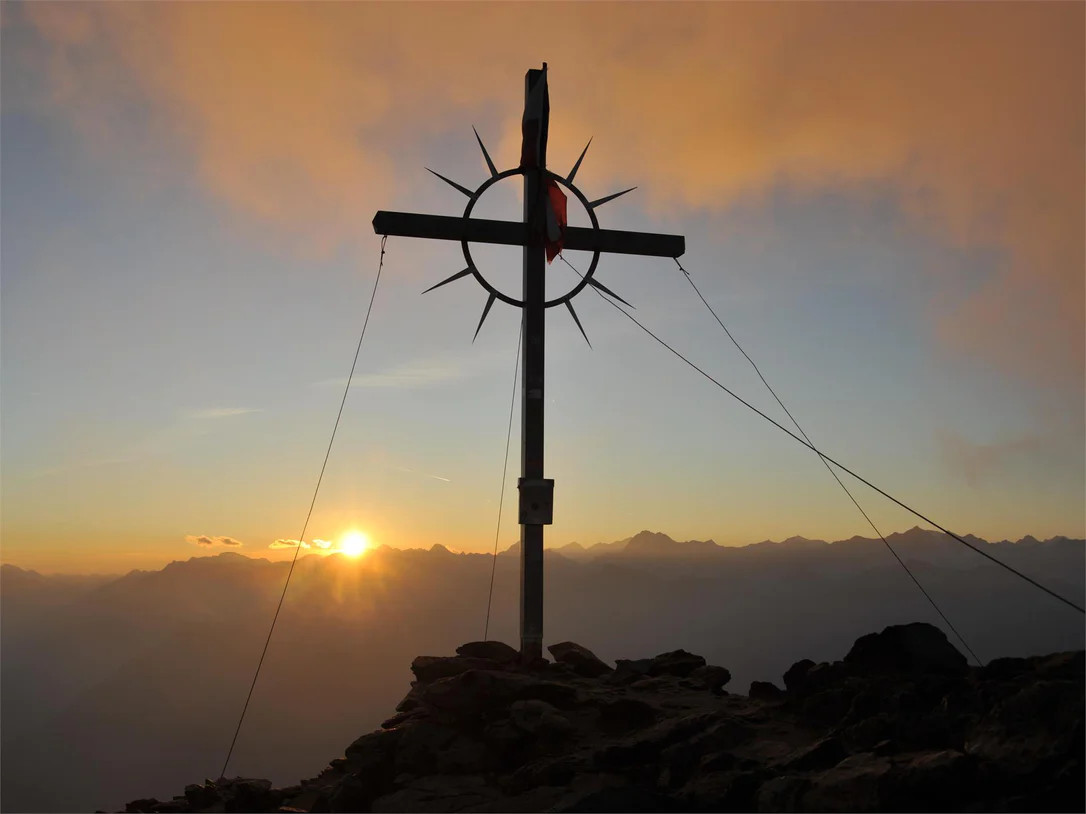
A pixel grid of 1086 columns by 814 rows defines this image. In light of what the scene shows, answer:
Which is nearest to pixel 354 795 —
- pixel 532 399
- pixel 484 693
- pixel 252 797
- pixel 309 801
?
pixel 309 801

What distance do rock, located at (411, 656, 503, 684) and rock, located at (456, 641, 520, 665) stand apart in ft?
1.08

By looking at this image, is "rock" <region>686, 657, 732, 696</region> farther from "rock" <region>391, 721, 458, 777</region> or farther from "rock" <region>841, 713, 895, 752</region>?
"rock" <region>391, 721, 458, 777</region>

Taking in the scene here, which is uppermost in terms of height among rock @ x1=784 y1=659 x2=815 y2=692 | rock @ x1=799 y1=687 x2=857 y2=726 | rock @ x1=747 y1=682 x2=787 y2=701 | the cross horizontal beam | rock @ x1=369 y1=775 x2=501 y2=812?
the cross horizontal beam

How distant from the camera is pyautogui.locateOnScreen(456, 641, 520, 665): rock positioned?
1515 centimetres

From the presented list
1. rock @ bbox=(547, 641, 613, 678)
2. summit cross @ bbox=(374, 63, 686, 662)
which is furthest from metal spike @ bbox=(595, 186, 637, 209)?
rock @ bbox=(547, 641, 613, 678)

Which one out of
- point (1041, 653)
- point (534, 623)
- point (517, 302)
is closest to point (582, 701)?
point (534, 623)

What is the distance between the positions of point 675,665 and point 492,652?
3.56 m

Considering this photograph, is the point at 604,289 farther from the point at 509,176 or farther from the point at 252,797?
the point at 252,797

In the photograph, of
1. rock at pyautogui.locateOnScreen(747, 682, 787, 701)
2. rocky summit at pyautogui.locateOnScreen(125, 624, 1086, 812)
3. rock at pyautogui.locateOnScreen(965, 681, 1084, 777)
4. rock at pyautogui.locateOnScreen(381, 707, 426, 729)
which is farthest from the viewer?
rock at pyautogui.locateOnScreen(381, 707, 426, 729)

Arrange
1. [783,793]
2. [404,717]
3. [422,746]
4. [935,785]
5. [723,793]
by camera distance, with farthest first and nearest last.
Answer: [404,717]
[422,746]
[723,793]
[783,793]
[935,785]

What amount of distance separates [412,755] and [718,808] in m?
5.25

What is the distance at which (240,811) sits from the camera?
12344 mm

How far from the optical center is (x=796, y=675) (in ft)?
41.1

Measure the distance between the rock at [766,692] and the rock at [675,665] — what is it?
206cm
